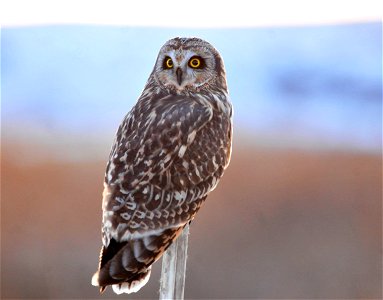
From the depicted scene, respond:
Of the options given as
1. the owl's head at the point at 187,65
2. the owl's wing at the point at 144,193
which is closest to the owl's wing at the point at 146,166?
the owl's wing at the point at 144,193

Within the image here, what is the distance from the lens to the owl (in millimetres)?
1619

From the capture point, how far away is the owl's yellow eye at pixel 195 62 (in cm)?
191

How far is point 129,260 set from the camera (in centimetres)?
158

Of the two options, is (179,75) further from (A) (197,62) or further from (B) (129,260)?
(B) (129,260)

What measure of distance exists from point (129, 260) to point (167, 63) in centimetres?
64

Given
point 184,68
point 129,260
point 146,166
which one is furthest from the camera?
point 184,68

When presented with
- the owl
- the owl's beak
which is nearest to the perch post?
the owl

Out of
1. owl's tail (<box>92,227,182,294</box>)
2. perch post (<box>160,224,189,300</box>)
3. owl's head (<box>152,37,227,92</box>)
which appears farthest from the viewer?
owl's head (<box>152,37,227,92</box>)

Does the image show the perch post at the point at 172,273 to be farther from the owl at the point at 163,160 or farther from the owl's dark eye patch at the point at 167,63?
the owl's dark eye patch at the point at 167,63

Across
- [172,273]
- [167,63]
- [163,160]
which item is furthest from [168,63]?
[172,273]

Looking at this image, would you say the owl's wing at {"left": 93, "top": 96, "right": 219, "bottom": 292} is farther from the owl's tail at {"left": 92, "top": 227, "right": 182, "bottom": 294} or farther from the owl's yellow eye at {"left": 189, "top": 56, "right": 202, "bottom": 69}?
the owl's yellow eye at {"left": 189, "top": 56, "right": 202, "bottom": 69}

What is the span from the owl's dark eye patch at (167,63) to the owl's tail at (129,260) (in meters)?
0.52

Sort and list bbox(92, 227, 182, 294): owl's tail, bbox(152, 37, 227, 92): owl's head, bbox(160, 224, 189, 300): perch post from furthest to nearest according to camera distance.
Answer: bbox(152, 37, 227, 92): owl's head → bbox(160, 224, 189, 300): perch post → bbox(92, 227, 182, 294): owl's tail

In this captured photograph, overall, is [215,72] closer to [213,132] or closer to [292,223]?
[213,132]
